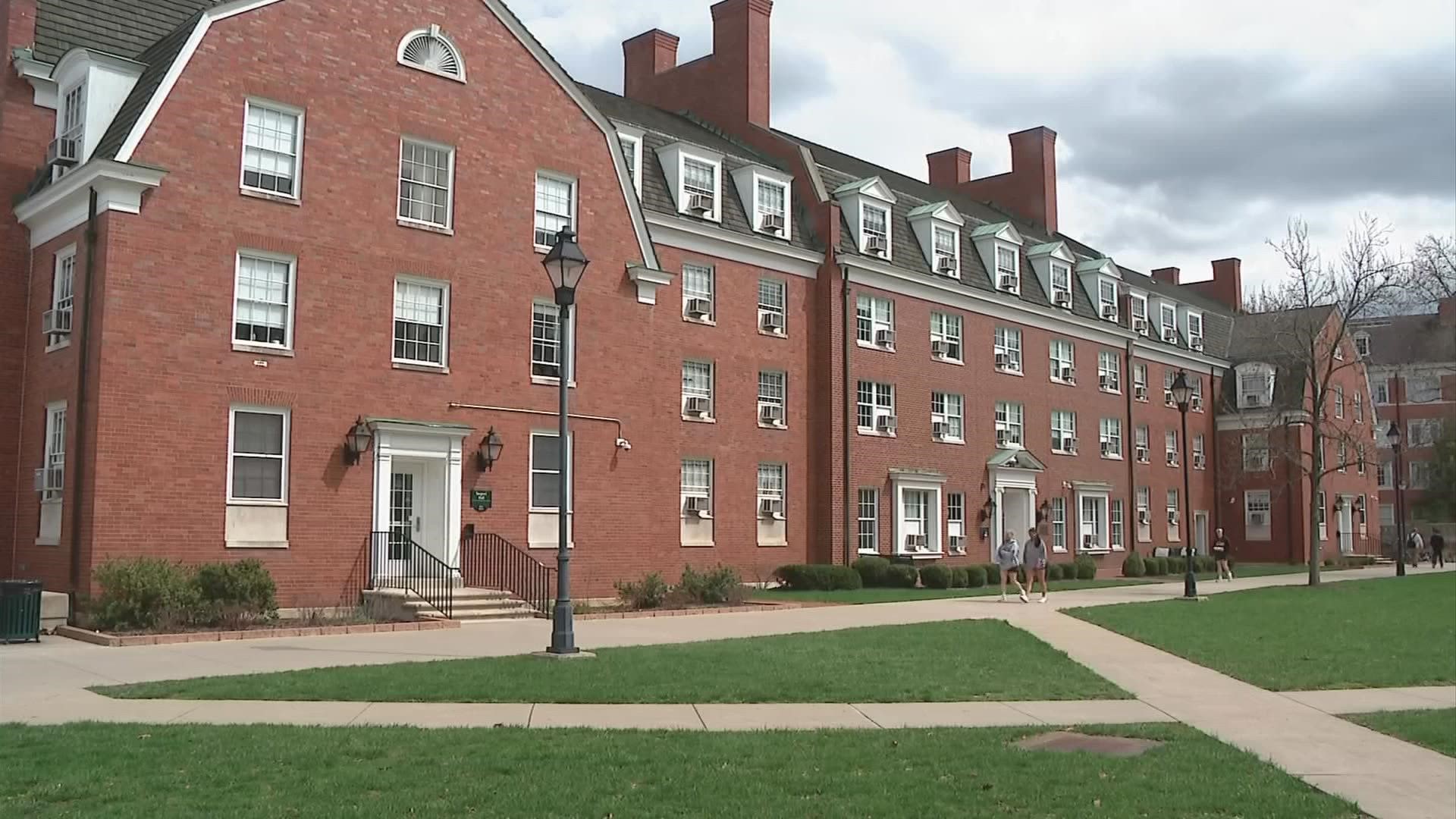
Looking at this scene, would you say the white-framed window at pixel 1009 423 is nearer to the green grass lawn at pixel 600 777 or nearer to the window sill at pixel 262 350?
the window sill at pixel 262 350

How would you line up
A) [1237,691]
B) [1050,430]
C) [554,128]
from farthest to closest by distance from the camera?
[1050,430], [554,128], [1237,691]

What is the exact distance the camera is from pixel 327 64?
21.4 metres

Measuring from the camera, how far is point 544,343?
79.9ft

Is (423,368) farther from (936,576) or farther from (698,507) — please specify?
(936,576)

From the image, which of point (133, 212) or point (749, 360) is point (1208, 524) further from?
point (133, 212)

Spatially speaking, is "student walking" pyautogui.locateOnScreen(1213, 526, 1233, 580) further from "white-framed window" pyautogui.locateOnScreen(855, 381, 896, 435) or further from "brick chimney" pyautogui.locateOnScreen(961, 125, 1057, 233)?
"brick chimney" pyautogui.locateOnScreen(961, 125, 1057, 233)

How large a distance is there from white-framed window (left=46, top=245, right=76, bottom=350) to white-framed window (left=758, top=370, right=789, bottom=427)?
16.3 meters

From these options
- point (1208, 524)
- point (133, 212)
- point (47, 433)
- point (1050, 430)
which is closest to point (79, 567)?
point (47, 433)

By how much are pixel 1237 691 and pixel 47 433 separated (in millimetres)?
18102

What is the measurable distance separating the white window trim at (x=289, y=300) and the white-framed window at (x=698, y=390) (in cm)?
1110

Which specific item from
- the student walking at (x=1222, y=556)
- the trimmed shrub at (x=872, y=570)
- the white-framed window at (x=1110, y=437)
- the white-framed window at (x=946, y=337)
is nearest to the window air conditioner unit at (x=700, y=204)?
the white-framed window at (x=946, y=337)

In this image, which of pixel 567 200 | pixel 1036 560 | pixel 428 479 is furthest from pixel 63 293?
pixel 1036 560

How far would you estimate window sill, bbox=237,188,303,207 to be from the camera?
20.3 metres

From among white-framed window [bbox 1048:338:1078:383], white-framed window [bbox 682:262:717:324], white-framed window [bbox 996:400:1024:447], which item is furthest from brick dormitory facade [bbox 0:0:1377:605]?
white-framed window [bbox 1048:338:1078:383]
